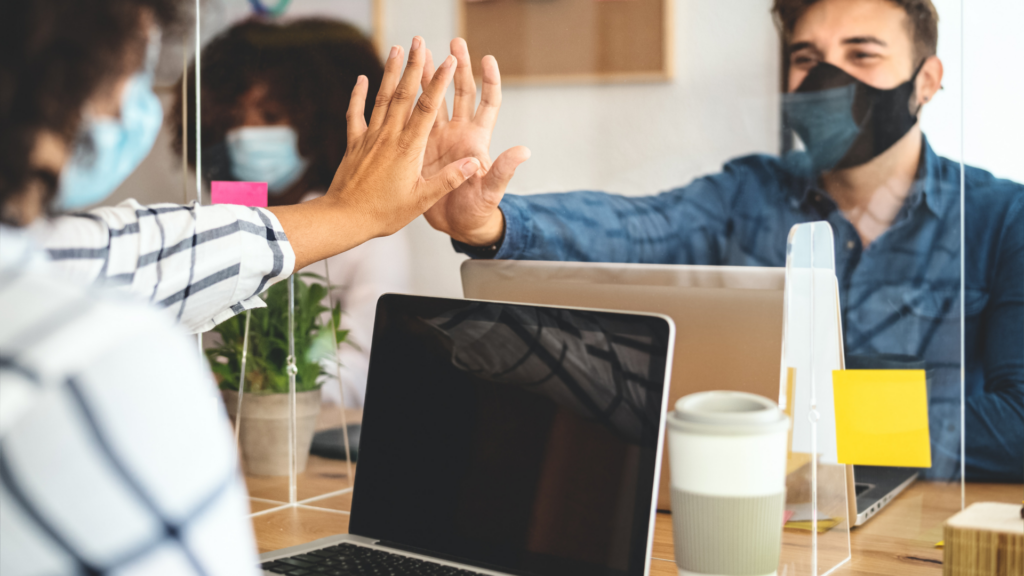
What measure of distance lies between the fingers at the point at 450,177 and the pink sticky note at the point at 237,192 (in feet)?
1.79

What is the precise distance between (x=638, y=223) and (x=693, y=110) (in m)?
0.19

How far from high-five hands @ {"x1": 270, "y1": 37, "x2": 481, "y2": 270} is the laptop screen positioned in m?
0.10

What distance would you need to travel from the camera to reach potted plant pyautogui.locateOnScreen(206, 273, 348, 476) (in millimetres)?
1452

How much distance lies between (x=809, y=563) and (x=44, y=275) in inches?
31.5

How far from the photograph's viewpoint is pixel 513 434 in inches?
35.0

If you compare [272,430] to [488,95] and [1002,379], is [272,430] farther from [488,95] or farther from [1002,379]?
[1002,379]

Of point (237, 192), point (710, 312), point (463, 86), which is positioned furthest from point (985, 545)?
point (237, 192)

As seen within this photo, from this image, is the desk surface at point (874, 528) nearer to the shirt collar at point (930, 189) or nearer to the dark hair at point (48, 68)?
the shirt collar at point (930, 189)

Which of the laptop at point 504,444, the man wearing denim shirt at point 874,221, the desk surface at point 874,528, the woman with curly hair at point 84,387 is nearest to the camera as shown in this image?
the woman with curly hair at point 84,387

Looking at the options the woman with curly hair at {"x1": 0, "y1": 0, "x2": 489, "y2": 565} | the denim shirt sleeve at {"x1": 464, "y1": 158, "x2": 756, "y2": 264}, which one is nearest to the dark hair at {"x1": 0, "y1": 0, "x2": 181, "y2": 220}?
the woman with curly hair at {"x1": 0, "y1": 0, "x2": 489, "y2": 565}

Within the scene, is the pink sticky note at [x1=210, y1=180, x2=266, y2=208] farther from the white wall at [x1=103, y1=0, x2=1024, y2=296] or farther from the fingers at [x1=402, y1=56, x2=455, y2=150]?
the fingers at [x1=402, y1=56, x2=455, y2=150]

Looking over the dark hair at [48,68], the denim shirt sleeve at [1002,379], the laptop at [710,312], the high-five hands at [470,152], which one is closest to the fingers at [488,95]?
the high-five hands at [470,152]

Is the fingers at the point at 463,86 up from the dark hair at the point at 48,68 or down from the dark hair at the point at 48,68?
up

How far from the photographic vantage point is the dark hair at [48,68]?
376 mm
